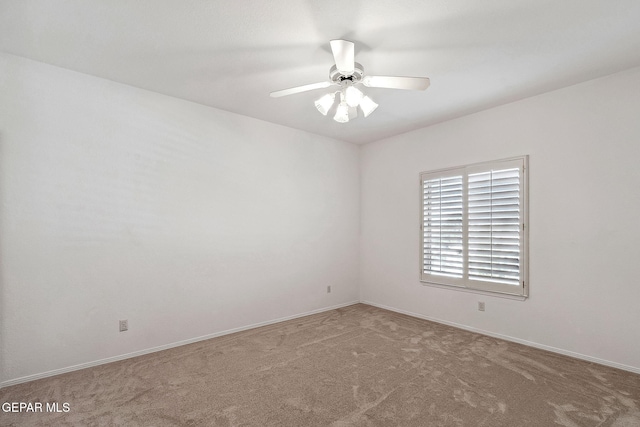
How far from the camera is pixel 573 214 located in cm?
330

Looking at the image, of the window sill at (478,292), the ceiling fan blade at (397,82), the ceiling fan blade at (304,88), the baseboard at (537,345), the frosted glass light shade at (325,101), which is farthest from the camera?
the window sill at (478,292)

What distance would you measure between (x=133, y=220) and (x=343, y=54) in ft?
8.76

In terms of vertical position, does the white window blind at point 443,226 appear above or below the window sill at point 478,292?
above

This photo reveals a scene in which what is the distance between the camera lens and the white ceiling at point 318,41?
2.16 meters

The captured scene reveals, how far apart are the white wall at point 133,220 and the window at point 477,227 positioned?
6.01ft

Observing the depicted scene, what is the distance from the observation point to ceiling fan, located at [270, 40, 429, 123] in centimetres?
224

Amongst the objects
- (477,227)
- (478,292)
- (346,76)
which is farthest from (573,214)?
(346,76)

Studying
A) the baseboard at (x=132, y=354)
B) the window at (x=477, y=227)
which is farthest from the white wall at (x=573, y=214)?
the baseboard at (x=132, y=354)

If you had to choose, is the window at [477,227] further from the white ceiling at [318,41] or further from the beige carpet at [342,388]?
the white ceiling at [318,41]

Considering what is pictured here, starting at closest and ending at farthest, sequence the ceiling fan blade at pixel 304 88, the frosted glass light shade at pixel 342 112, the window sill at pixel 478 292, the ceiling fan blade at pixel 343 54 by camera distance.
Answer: the ceiling fan blade at pixel 343 54 < the ceiling fan blade at pixel 304 88 < the frosted glass light shade at pixel 342 112 < the window sill at pixel 478 292

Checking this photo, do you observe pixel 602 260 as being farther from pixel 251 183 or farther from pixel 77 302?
pixel 77 302

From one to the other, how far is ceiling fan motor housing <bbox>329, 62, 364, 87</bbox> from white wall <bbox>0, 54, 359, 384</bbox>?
197 cm

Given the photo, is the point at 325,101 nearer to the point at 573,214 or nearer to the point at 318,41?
the point at 318,41

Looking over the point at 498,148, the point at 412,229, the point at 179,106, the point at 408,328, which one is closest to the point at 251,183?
the point at 179,106
